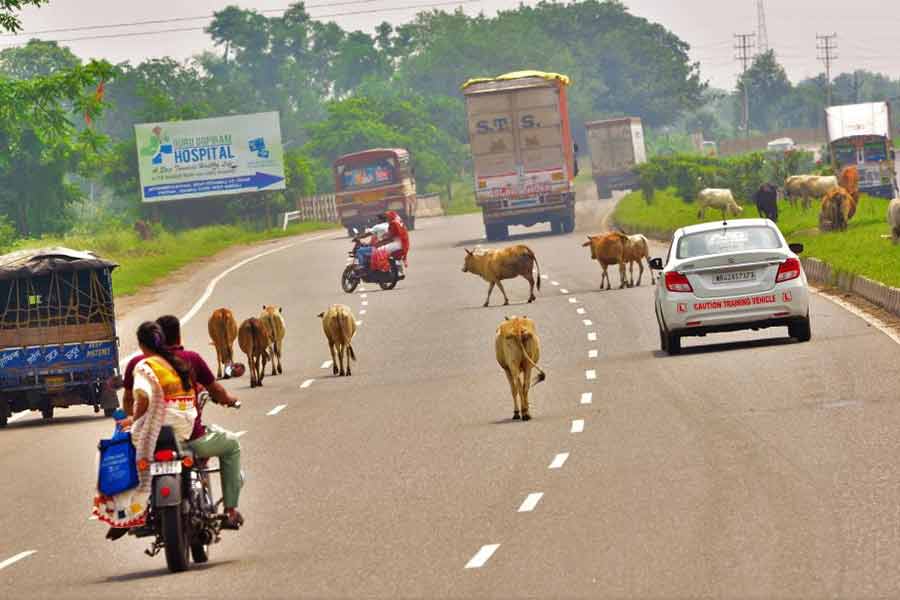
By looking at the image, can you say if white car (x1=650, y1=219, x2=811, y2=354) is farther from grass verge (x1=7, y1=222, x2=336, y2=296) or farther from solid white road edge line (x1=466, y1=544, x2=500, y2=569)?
grass verge (x1=7, y1=222, x2=336, y2=296)

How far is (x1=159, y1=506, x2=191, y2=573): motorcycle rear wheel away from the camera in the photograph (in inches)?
494

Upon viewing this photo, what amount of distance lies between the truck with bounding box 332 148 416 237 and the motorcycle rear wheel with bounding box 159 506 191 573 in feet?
203

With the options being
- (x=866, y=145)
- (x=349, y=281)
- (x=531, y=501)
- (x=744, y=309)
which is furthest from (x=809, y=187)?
(x=531, y=501)

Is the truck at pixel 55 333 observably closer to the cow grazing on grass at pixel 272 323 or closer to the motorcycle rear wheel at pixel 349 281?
the cow grazing on grass at pixel 272 323

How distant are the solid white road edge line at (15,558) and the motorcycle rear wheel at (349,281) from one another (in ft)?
94.9

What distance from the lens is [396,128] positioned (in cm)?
12812

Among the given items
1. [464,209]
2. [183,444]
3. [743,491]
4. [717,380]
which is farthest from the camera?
[464,209]

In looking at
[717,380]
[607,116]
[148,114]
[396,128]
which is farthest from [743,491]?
[607,116]

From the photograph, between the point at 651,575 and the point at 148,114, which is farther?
the point at 148,114

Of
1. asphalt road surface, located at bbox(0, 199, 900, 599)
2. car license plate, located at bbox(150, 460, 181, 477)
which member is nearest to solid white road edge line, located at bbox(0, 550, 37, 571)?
asphalt road surface, located at bbox(0, 199, 900, 599)

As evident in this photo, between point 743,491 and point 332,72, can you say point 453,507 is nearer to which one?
point 743,491

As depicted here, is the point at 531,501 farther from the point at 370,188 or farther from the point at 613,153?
the point at 613,153

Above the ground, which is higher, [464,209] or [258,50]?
[258,50]

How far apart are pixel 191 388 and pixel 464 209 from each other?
9416 centimetres
